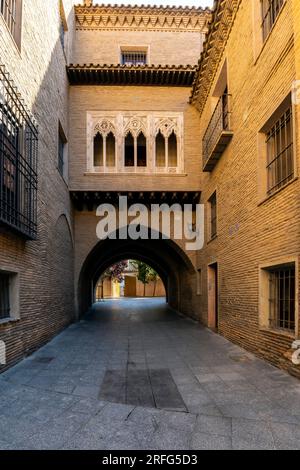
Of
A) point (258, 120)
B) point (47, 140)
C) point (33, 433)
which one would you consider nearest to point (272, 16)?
point (258, 120)

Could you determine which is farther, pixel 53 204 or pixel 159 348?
pixel 53 204

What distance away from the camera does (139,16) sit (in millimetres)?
13711

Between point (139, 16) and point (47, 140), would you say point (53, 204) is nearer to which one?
point (47, 140)

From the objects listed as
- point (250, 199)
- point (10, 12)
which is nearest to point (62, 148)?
point (10, 12)

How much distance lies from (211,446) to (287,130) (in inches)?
190

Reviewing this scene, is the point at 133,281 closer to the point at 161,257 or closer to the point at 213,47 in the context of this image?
the point at 161,257

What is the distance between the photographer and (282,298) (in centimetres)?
625

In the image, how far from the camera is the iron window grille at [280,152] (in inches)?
232

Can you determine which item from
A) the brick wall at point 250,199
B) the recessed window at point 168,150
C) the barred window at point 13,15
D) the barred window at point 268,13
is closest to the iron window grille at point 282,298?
the brick wall at point 250,199

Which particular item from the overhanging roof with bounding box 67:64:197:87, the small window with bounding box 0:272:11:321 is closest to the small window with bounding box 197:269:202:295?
the overhanging roof with bounding box 67:64:197:87

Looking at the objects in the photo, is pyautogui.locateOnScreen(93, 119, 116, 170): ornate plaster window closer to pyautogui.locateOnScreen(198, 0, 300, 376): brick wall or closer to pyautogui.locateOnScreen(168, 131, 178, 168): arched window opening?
pyautogui.locateOnScreen(168, 131, 178, 168): arched window opening

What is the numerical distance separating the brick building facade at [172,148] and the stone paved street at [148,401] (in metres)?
0.67

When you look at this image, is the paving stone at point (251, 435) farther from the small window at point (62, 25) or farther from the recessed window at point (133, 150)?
the small window at point (62, 25)

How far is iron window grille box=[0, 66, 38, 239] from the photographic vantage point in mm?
5646
